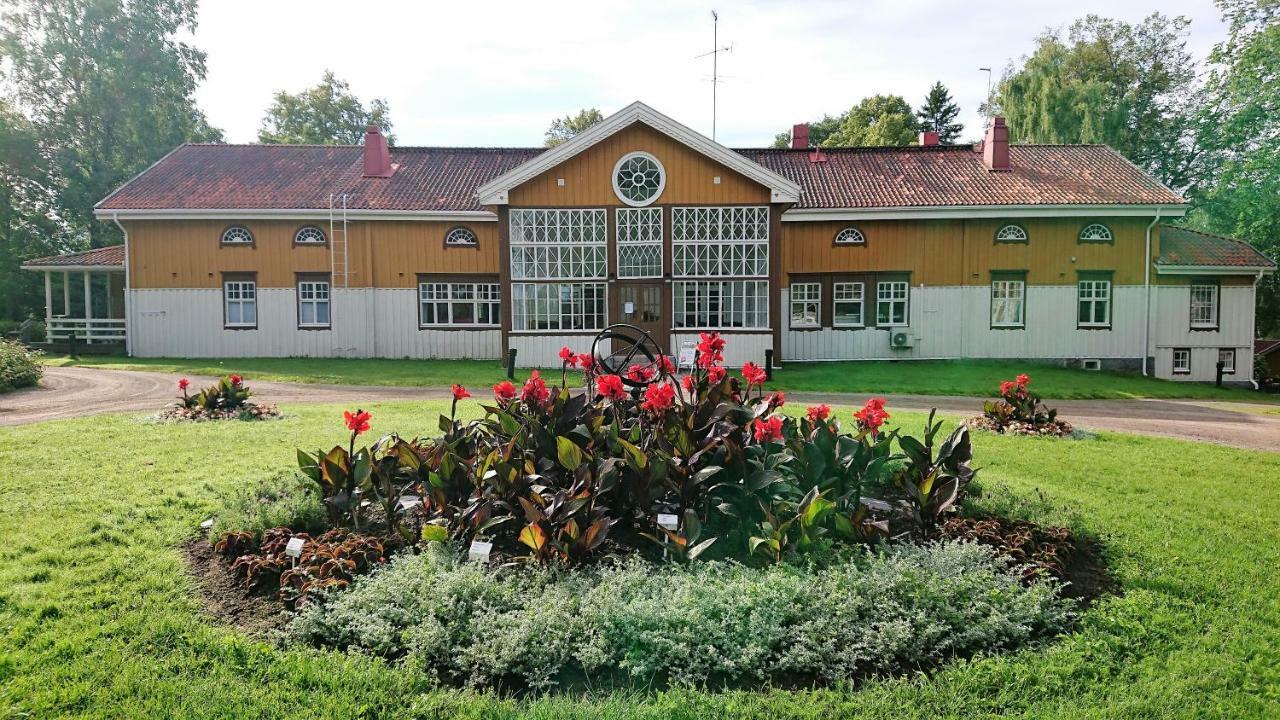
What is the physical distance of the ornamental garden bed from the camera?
3.66 meters

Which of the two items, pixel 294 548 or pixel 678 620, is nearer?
pixel 678 620

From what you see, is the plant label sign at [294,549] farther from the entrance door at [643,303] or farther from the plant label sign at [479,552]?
the entrance door at [643,303]

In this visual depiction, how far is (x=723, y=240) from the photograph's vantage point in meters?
20.1

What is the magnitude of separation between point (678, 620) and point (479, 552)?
1.32m

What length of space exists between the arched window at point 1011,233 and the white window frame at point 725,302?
815cm

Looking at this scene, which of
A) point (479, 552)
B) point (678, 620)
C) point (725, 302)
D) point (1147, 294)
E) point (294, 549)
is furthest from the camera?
point (1147, 294)

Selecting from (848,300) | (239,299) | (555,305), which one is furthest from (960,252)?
(239,299)

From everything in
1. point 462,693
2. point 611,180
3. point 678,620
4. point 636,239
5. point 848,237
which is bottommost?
point 462,693

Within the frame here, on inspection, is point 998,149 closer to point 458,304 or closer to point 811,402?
point 811,402

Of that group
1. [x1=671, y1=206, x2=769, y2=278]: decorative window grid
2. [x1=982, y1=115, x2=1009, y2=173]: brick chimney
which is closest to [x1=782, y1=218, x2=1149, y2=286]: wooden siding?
[x1=982, y1=115, x2=1009, y2=173]: brick chimney

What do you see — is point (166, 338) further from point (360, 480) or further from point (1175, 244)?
point (1175, 244)

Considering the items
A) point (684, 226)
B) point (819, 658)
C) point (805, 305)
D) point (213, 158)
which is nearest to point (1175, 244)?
point (805, 305)

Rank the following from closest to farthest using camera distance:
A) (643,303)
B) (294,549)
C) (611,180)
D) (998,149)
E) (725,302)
Answer: 1. (294,549)
2. (611,180)
3. (725,302)
4. (643,303)
5. (998,149)

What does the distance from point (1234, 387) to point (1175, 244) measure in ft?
15.2
